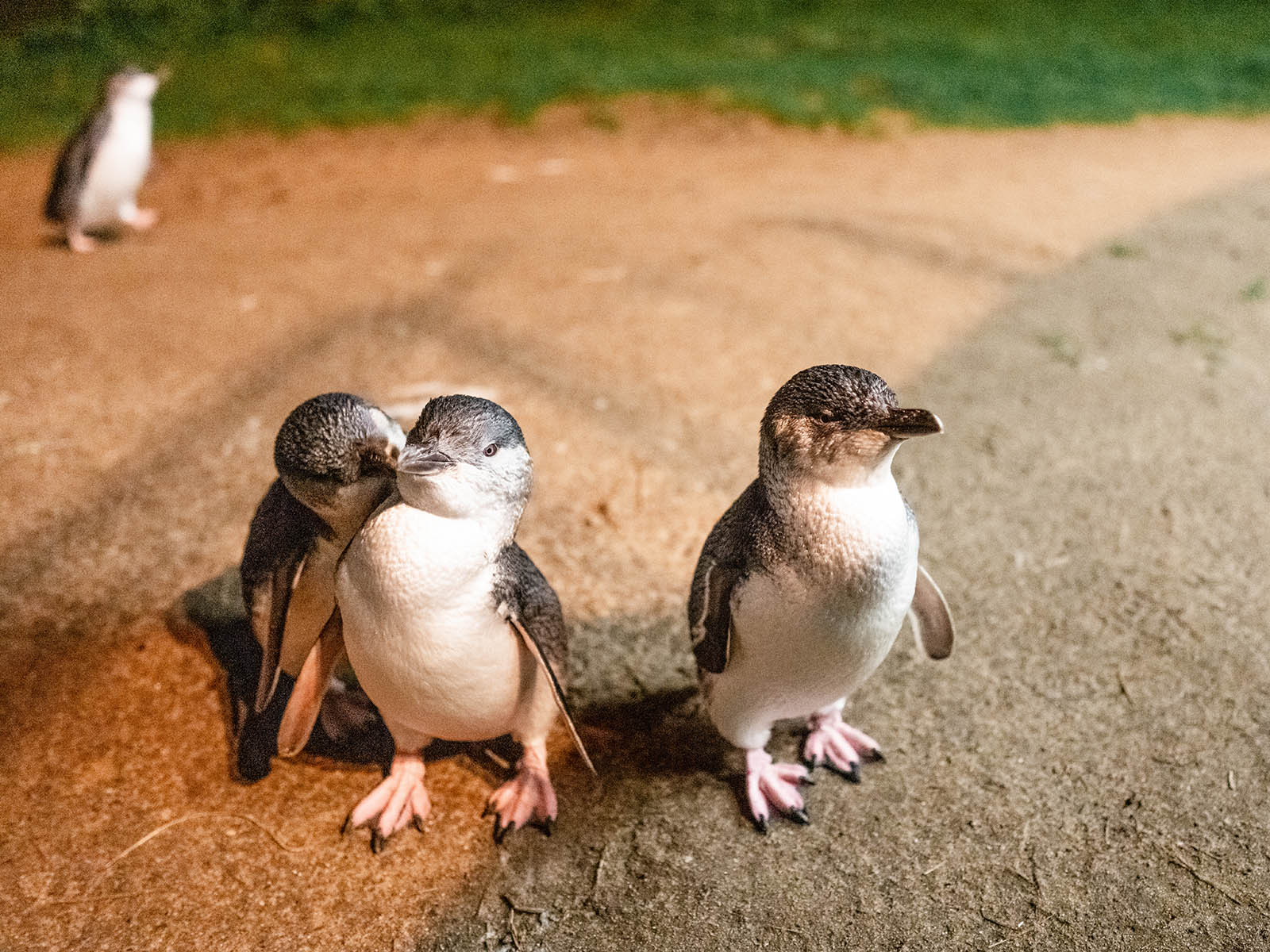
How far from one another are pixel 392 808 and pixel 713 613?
84 centimetres

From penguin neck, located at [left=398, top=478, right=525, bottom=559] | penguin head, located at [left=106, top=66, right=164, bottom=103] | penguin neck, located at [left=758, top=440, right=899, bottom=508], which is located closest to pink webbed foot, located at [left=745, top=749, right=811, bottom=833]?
penguin neck, located at [left=758, top=440, right=899, bottom=508]

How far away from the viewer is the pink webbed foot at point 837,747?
7.71ft

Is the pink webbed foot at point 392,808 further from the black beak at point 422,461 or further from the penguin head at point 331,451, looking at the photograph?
the black beak at point 422,461

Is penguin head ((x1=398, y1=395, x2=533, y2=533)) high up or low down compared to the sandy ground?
up

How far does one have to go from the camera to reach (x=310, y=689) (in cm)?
219

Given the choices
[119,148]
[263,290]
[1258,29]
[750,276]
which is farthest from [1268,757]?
[1258,29]

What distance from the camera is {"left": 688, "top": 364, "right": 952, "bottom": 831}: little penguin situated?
1843 mm

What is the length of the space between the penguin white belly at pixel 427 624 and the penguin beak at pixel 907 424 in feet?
2.56

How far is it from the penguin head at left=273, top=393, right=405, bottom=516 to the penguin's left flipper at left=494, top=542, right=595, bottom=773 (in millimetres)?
333

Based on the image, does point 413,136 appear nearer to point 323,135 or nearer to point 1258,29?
point 323,135

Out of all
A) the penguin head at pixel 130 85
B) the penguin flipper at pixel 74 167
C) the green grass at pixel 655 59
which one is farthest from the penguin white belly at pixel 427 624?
the green grass at pixel 655 59

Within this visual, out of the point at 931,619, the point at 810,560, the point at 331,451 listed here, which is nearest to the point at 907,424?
the point at 810,560

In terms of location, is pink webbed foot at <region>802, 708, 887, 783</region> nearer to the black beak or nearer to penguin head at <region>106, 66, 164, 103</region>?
the black beak

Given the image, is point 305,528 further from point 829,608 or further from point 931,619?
point 931,619
